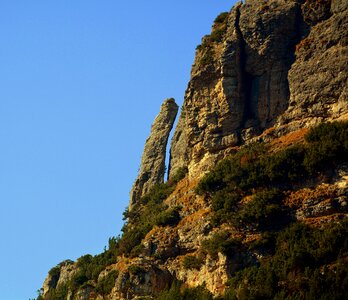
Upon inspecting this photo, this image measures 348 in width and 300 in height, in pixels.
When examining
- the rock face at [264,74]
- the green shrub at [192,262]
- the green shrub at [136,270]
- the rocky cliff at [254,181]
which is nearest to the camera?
the rocky cliff at [254,181]

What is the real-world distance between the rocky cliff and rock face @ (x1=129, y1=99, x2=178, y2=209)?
291 inches

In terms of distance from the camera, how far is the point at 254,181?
7981 centimetres

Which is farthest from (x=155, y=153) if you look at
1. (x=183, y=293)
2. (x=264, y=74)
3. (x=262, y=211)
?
(x=262, y=211)

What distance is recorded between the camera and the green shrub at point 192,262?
257 feet

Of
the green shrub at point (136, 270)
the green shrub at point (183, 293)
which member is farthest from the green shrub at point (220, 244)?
the green shrub at point (136, 270)

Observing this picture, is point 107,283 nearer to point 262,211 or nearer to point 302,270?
point 262,211

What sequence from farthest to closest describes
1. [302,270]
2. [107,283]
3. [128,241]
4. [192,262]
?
[128,241], [107,283], [192,262], [302,270]

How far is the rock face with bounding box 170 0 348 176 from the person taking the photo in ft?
271

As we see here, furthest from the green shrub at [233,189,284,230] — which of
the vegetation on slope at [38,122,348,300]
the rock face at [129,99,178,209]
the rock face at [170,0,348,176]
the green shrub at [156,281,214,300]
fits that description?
the rock face at [129,99,178,209]

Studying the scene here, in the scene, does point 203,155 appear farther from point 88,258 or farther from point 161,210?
point 88,258

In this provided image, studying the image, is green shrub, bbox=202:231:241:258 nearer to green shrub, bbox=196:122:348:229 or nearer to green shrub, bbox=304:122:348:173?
green shrub, bbox=196:122:348:229

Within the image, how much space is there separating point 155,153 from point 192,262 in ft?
101

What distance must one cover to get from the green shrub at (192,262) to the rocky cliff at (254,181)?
0.10m

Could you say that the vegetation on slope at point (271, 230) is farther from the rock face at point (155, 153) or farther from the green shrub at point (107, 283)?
the rock face at point (155, 153)
